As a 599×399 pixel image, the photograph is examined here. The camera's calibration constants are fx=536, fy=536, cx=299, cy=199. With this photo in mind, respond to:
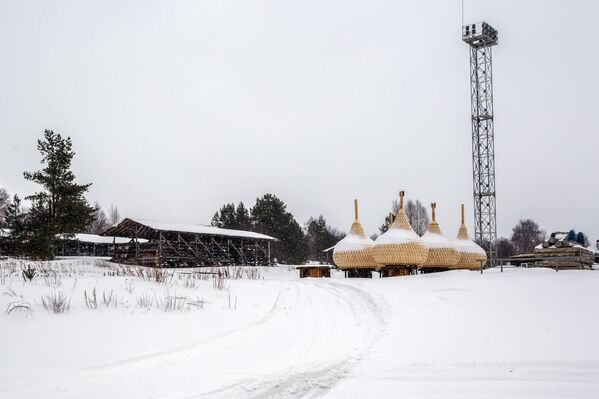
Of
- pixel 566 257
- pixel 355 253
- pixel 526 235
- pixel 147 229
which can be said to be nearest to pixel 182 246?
pixel 147 229

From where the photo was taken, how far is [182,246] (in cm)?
4388

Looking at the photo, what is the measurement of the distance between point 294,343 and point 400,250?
48.8 ft

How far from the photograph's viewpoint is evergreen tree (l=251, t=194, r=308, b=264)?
199 ft

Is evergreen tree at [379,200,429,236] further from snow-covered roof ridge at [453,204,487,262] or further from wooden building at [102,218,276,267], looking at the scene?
snow-covered roof ridge at [453,204,487,262]

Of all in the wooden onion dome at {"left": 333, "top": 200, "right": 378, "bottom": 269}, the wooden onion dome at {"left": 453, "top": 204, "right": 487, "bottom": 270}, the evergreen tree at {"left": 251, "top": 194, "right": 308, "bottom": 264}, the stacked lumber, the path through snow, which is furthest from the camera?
the evergreen tree at {"left": 251, "top": 194, "right": 308, "bottom": 264}

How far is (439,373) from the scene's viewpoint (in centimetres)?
684

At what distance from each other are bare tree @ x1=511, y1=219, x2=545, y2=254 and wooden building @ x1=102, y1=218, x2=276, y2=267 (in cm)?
4663

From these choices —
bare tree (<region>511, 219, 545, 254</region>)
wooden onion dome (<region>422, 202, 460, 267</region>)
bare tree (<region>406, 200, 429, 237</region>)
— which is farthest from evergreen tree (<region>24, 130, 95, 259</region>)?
bare tree (<region>511, 219, 545, 254</region>)

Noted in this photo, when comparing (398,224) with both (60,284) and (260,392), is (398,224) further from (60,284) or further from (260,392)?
(260,392)

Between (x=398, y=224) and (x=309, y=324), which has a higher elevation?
(x=398, y=224)

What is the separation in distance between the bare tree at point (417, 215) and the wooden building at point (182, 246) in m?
22.4

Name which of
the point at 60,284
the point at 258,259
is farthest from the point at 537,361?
the point at 258,259

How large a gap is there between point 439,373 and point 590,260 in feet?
50.1

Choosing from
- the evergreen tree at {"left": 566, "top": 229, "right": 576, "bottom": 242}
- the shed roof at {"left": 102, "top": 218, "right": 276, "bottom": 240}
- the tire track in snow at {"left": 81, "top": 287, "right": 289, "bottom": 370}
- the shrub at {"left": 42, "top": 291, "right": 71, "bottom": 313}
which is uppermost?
the shed roof at {"left": 102, "top": 218, "right": 276, "bottom": 240}
